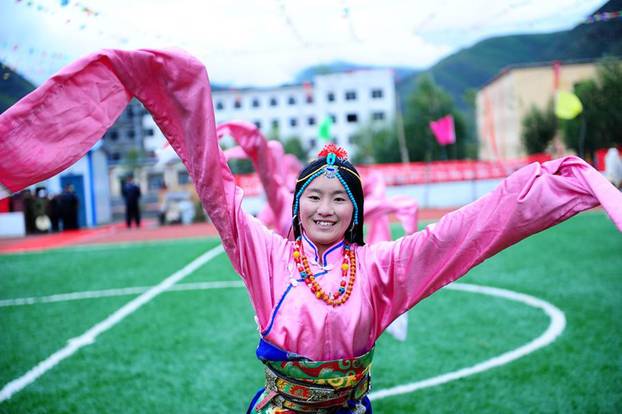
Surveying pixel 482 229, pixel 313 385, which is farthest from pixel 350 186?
pixel 313 385

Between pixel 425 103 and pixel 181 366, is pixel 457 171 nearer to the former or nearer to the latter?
pixel 181 366

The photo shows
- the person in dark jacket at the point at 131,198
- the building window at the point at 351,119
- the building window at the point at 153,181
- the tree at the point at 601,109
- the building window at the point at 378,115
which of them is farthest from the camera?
the building window at the point at 351,119

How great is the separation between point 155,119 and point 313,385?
1109mm

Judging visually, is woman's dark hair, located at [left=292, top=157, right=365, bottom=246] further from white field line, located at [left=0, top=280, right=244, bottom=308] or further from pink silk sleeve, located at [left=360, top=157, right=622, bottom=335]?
white field line, located at [left=0, top=280, right=244, bottom=308]

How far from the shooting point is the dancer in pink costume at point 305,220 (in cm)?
184

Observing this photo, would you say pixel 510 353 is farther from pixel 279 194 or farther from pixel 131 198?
pixel 131 198

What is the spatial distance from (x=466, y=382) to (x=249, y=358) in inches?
73.5

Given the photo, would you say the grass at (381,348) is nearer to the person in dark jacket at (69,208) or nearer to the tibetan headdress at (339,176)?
the tibetan headdress at (339,176)

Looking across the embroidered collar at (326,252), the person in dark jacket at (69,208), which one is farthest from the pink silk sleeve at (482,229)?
the person in dark jacket at (69,208)

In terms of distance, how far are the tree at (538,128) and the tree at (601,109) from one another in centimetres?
523

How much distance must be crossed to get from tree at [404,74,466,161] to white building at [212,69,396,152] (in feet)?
28.3

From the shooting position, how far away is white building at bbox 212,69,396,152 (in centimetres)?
5369

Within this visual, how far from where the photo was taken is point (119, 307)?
7.52m

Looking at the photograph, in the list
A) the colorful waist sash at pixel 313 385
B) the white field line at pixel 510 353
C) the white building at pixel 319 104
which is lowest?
the white field line at pixel 510 353
